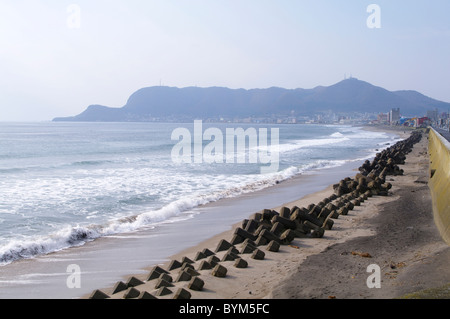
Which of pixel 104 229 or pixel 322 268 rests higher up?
pixel 322 268

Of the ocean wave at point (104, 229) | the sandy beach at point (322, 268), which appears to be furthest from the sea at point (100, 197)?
the sandy beach at point (322, 268)

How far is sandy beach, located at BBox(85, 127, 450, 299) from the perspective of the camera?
622 cm

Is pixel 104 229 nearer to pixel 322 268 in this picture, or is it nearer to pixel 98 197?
→ pixel 98 197

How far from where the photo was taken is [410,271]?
6.89m

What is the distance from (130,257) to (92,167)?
2119cm

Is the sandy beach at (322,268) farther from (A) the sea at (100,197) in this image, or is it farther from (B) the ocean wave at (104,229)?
(A) the sea at (100,197)

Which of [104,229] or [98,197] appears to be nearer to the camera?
[104,229]

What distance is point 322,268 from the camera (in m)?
7.39

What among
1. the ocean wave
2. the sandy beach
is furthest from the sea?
the sandy beach

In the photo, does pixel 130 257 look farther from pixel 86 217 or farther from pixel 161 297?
pixel 86 217

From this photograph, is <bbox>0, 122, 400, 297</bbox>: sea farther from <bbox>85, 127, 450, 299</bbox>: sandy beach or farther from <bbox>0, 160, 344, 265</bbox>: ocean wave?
<bbox>85, 127, 450, 299</bbox>: sandy beach

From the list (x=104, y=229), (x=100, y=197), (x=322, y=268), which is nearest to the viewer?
(x=322, y=268)

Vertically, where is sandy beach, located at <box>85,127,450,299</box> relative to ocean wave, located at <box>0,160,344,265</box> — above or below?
above

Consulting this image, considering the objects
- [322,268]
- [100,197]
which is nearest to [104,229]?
[100,197]
